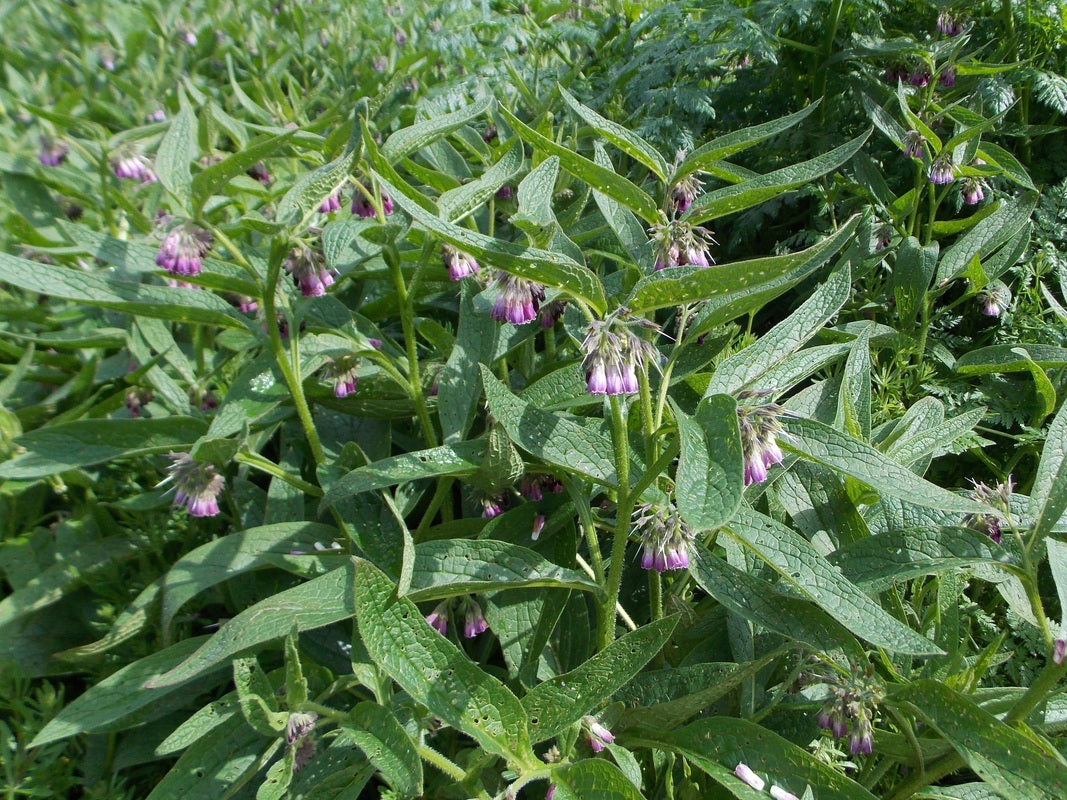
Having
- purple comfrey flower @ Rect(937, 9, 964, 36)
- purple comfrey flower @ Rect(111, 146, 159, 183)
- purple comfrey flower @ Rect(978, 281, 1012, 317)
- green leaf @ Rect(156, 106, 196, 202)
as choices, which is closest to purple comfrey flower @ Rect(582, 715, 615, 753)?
green leaf @ Rect(156, 106, 196, 202)

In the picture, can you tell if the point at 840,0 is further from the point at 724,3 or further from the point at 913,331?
the point at 913,331

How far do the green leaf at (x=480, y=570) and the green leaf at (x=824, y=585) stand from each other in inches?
13.7

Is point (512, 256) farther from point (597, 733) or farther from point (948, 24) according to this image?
point (948, 24)

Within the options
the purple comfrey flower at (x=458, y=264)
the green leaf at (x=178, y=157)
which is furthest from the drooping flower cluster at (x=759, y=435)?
the green leaf at (x=178, y=157)

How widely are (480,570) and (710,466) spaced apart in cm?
57

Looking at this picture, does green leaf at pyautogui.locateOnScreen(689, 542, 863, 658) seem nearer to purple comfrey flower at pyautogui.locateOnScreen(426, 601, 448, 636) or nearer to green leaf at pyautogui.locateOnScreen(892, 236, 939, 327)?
purple comfrey flower at pyautogui.locateOnScreen(426, 601, 448, 636)

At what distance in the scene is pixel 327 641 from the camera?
2.11 m

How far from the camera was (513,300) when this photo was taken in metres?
1.69

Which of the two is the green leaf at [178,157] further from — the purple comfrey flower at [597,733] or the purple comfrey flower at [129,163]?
the purple comfrey flower at [597,733]

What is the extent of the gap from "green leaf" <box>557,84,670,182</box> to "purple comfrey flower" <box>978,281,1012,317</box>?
1.56 m


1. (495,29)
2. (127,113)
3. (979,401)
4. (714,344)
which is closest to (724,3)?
(495,29)

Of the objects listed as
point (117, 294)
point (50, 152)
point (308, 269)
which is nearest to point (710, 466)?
point (308, 269)

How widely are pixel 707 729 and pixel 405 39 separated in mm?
4669

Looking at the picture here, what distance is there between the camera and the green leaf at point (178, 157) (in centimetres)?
211
